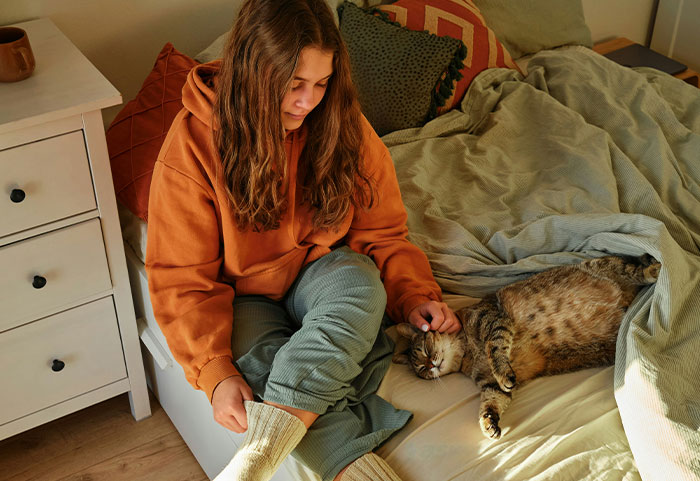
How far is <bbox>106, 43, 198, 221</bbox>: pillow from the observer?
1516 mm

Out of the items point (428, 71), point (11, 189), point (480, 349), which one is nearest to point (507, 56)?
point (428, 71)

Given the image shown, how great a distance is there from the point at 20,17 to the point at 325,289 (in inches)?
37.5

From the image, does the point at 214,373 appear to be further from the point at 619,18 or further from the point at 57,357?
the point at 619,18

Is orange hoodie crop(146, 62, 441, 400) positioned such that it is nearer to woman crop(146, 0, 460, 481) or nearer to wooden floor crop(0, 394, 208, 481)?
woman crop(146, 0, 460, 481)

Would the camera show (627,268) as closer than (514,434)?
No

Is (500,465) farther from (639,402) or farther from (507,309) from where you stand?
(507,309)

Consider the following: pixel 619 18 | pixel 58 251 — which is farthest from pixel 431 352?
pixel 619 18

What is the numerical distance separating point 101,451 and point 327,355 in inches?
31.1

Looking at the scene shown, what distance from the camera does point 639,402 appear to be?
116 centimetres

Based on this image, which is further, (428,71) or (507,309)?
(428,71)

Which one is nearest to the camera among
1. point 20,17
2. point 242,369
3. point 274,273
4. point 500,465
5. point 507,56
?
point 500,465

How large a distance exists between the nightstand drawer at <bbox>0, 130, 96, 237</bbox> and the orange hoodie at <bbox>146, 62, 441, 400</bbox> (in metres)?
0.17

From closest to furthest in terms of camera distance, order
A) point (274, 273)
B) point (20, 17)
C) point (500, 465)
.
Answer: point (500, 465)
point (274, 273)
point (20, 17)

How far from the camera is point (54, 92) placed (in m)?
1.35
